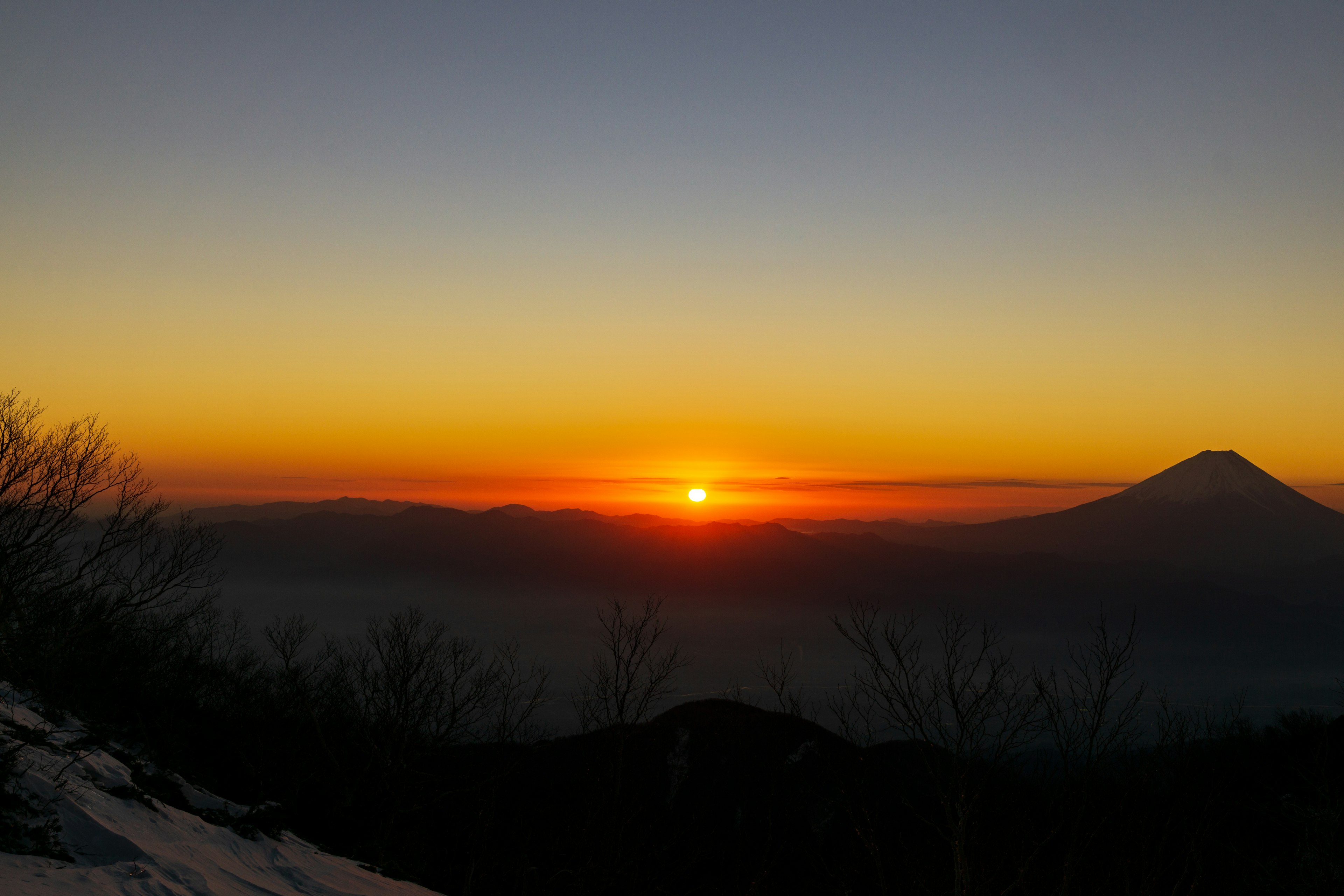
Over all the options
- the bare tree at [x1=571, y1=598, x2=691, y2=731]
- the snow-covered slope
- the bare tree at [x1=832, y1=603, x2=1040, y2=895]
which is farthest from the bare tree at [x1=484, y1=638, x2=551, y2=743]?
the bare tree at [x1=832, y1=603, x2=1040, y2=895]

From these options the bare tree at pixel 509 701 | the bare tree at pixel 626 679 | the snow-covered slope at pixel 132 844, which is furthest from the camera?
the bare tree at pixel 509 701

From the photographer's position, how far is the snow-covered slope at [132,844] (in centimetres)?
1053

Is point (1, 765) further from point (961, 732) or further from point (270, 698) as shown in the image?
point (270, 698)

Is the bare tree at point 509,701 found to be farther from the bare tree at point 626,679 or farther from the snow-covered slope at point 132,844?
the snow-covered slope at point 132,844

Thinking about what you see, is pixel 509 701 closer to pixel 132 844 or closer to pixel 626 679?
pixel 626 679

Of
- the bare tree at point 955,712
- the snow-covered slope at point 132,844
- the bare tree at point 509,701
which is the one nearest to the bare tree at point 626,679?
the bare tree at point 509,701

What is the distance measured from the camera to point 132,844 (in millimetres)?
11703

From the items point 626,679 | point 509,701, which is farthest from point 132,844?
point 509,701

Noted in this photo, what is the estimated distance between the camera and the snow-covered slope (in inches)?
415

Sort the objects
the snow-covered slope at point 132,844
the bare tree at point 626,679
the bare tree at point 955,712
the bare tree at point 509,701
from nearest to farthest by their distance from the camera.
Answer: the snow-covered slope at point 132,844 → the bare tree at point 955,712 → the bare tree at point 626,679 → the bare tree at point 509,701

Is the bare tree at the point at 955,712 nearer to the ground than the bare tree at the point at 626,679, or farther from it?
farther from it

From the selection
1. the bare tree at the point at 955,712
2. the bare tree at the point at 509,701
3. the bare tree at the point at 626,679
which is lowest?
the bare tree at the point at 509,701

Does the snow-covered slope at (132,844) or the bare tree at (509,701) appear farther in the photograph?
the bare tree at (509,701)

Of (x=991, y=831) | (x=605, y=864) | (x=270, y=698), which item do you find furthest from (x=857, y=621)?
(x=270, y=698)
